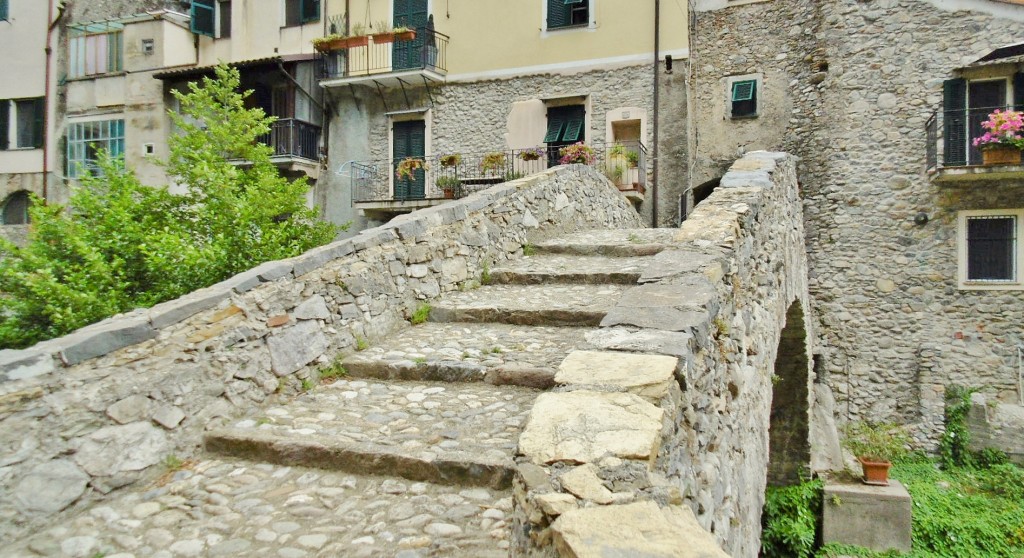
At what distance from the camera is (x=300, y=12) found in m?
16.6

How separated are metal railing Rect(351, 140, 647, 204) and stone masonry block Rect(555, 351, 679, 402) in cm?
1020

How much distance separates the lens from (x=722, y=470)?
3.50 metres

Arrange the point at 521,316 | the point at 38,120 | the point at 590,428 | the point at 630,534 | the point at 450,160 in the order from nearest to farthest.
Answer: the point at 630,534 → the point at 590,428 → the point at 521,316 → the point at 450,160 → the point at 38,120

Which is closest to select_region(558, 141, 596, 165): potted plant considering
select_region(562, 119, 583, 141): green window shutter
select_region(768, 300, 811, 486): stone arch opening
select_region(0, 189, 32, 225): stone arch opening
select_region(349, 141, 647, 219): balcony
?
select_region(349, 141, 647, 219): balcony

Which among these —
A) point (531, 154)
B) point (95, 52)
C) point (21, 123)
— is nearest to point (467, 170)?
point (531, 154)

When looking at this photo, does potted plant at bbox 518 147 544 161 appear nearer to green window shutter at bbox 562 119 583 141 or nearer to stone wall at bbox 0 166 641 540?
green window shutter at bbox 562 119 583 141

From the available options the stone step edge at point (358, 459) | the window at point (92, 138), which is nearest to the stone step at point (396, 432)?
the stone step edge at point (358, 459)

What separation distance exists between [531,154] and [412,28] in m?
4.45

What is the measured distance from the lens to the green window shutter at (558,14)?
14.4 m

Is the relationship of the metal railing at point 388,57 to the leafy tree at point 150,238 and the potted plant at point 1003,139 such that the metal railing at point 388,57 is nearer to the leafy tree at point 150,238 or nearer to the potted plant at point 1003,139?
the leafy tree at point 150,238

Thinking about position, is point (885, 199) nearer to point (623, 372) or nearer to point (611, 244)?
point (611, 244)

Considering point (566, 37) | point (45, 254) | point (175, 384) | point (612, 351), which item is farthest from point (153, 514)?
point (566, 37)

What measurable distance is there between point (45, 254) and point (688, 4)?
12.7 meters

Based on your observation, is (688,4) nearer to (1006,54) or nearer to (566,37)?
(566,37)
